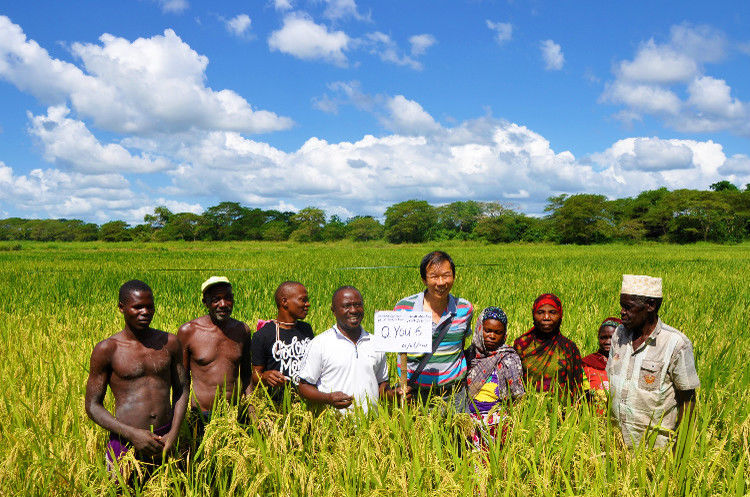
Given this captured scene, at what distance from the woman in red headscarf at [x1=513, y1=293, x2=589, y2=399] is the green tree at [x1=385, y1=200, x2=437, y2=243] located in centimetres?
6463

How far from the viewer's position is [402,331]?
237cm

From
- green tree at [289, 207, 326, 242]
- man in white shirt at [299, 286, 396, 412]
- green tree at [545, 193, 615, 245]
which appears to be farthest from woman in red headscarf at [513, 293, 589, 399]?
green tree at [289, 207, 326, 242]

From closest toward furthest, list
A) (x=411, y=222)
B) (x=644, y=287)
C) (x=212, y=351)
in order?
(x=644, y=287)
(x=212, y=351)
(x=411, y=222)

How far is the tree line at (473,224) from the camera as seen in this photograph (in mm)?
52625

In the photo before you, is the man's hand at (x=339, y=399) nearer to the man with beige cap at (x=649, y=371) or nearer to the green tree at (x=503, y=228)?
the man with beige cap at (x=649, y=371)

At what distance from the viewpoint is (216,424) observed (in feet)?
6.78

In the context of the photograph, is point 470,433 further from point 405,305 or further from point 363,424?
point 405,305

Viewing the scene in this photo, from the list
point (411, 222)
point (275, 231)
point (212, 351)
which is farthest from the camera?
point (275, 231)

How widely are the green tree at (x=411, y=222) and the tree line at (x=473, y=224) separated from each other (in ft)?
0.48

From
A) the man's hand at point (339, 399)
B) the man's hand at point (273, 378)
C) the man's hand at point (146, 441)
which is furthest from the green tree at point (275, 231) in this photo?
the man's hand at point (146, 441)

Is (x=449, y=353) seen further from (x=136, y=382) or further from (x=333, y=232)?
(x=333, y=232)

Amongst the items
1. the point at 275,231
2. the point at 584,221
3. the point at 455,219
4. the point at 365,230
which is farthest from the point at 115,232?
the point at 584,221

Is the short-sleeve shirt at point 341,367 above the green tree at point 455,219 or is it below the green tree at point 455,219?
below

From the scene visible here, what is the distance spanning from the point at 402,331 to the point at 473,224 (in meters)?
73.5
